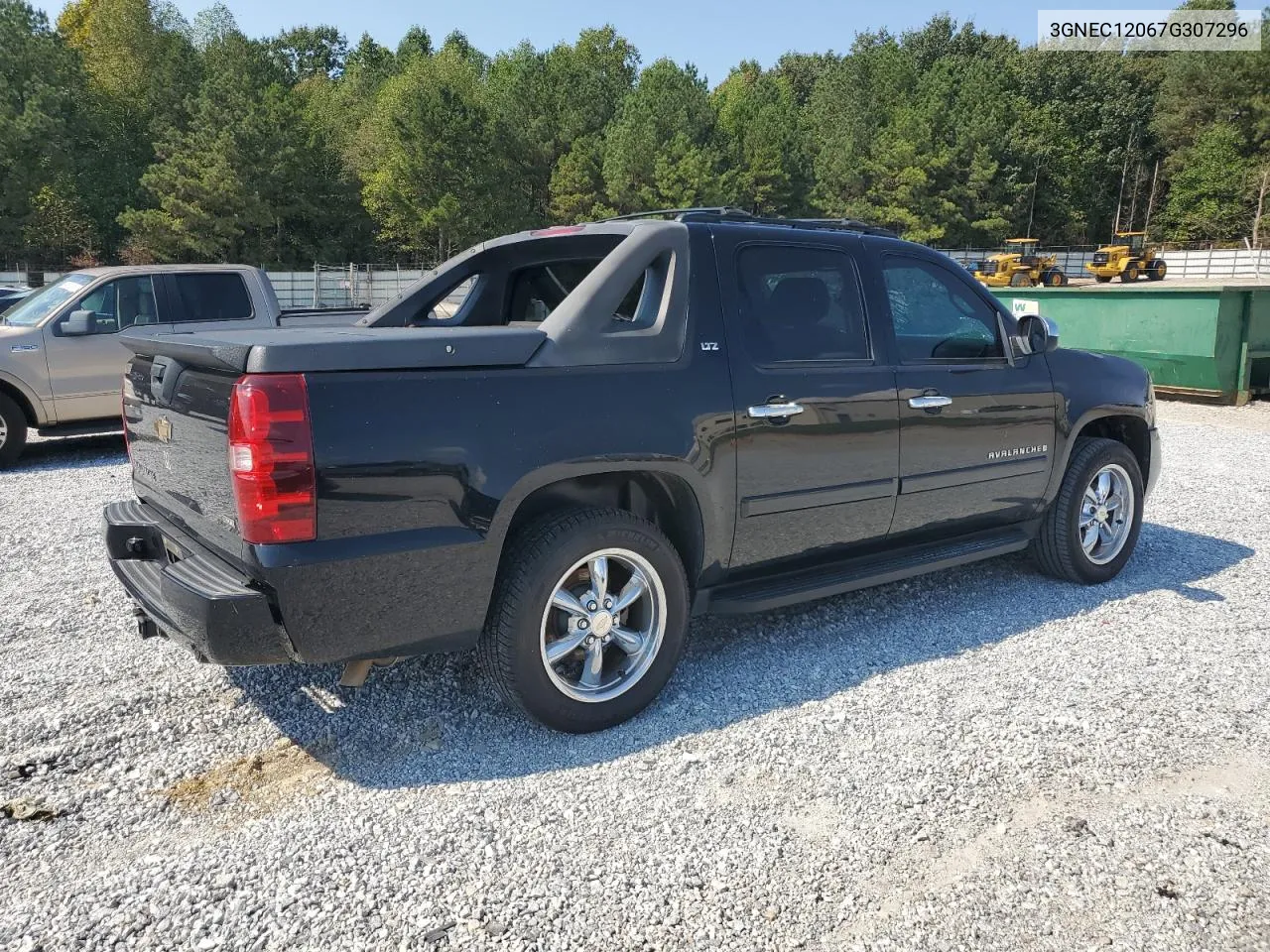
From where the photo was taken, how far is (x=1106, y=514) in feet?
17.2

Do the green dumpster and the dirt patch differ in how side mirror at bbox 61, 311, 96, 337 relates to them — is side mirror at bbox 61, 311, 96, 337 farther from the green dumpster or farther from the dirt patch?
the green dumpster

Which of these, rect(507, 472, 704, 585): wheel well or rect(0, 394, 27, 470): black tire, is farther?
rect(0, 394, 27, 470): black tire

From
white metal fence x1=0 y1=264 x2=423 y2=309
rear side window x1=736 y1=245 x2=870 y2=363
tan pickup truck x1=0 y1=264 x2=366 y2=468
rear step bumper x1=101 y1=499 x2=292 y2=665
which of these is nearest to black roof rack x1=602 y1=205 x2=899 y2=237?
rear side window x1=736 y1=245 x2=870 y2=363

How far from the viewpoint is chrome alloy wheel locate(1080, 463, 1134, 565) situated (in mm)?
5156

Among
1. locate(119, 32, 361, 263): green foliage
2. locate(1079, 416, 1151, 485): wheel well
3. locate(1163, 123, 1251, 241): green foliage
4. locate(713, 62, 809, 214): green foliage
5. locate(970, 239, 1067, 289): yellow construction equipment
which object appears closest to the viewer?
locate(1079, 416, 1151, 485): wheel well

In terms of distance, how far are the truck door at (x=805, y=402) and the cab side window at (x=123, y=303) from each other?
7153 millimetres

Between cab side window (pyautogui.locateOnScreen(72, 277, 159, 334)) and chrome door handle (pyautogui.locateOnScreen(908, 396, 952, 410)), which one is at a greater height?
cab side window (pyautogui.locateOnScreen(72, 277, 159, 334))

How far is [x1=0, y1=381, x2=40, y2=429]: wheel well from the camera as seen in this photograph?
849 cm

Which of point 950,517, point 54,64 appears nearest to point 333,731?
point 950,517

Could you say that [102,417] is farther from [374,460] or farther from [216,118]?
[216,118]

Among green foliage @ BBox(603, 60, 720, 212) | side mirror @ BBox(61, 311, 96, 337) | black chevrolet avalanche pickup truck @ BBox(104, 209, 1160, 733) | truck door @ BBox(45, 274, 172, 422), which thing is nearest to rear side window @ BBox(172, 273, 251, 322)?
truck door @ BBox(45, 274, 172, 422)

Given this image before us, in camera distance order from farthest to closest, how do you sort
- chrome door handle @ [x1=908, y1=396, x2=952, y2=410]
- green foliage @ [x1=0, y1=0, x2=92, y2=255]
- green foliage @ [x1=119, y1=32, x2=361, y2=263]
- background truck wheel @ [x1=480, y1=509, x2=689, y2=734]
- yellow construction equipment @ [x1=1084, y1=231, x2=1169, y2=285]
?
1. green foliage @ [x1=119, y1=32, x2=361, y2=263]
2. green foliage @ [x1=0, y1=0, x2=92, y2=255]
3. yellow construction equipment @ [x1=1084, y1=231, x2=1169, y2=285]
4. chrome door handle @ [x1=908, y1=396, x2=952, y2=410]
5. background truck wheel @ [x1=480, y1=509, x2=689, y2=734]

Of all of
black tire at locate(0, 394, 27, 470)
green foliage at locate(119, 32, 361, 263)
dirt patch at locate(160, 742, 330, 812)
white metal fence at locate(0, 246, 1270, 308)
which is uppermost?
green foliage at locate(119, 32, 361, 263)

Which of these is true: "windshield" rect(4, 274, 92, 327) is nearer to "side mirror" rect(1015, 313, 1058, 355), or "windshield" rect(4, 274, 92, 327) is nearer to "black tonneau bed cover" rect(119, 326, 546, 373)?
"black tonneau bed cover" rect(119, 326, 546, 373)
